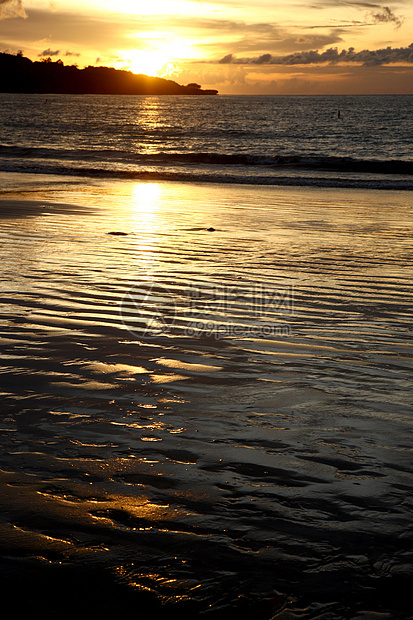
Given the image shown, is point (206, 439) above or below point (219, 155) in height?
below

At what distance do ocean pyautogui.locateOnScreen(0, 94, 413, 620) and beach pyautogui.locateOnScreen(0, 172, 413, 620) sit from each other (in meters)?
0.01

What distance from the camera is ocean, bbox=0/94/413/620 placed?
2148mm

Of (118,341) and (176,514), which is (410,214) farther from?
(176,514)

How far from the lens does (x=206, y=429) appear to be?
333cm

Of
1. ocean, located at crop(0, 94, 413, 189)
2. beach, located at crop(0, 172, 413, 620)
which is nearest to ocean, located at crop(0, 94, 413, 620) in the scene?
beach, located at crop(0, 172, 413, 620)

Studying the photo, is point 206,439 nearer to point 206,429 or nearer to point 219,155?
point 206,429

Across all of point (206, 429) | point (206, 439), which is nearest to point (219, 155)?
point (206, 429)

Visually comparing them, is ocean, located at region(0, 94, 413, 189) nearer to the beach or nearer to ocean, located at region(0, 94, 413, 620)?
ocean, located at region(0, 94, 413, 620)

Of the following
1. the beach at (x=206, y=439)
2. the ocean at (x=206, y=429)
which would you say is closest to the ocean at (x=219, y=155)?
the ocean at (x=206, y=429)

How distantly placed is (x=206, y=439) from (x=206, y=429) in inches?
4.7

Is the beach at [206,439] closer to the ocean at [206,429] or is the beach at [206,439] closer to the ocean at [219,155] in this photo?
the ocean at [206,429]

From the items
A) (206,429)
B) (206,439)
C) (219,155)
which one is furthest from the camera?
(219,155)

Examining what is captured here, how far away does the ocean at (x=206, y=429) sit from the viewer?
2.15 meters

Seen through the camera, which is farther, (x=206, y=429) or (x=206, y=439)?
(x=206, y=429)
